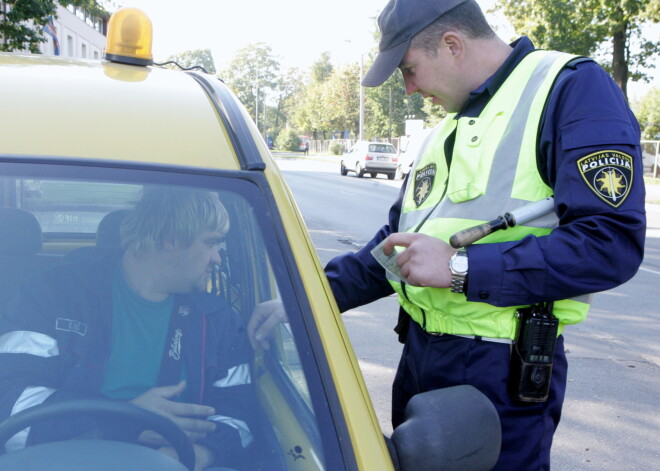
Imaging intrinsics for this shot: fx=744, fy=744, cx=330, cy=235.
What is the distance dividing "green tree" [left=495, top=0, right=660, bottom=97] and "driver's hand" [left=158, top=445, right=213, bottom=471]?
23.8 metres

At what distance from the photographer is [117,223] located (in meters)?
1.59

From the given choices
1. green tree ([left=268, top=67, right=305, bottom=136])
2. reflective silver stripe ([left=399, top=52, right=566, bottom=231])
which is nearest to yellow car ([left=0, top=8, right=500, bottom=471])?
reflective silver stripe ([left=399, top=52, right=566, bottom=231])

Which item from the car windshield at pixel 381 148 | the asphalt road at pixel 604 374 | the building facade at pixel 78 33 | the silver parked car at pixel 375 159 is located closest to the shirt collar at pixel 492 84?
the asphalt road at pixel 604 374

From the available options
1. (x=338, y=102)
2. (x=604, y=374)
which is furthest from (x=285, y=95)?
(x=604, y=374)

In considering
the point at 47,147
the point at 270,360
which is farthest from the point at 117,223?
the point at 270,360

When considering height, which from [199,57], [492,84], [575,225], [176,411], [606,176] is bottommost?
[176,411]

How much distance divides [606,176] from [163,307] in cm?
101

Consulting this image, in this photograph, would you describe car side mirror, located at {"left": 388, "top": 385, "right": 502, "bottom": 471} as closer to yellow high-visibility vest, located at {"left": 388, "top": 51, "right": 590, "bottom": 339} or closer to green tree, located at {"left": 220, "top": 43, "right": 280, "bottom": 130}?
yellow high-visibility vest, located at {"left": 388, "top": 51, "right": 590, "bottom": 339}

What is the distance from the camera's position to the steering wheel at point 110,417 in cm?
131

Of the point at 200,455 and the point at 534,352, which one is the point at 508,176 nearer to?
the point at 534,352

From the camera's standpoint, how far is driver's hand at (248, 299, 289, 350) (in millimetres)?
1460

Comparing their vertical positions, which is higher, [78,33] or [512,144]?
[78,33]

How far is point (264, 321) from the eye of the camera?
4.94 ft

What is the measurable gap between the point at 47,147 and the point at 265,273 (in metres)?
0.50
